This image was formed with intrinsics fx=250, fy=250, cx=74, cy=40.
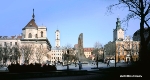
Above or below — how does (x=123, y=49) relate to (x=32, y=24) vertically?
below

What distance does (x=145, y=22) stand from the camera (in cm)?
2441

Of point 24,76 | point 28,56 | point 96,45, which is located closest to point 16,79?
point 24,76

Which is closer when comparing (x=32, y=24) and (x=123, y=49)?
(x=32, y=24)

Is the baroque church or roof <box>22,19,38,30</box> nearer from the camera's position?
the baroque church

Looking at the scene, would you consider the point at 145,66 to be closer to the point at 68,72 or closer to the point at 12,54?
the point at 68,72

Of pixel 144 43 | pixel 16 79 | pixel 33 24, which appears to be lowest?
pixel 16 79

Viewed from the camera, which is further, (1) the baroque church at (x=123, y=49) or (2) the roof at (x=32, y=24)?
(2) the roof at (x=32, y=24)

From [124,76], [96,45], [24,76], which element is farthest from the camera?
[96,45]

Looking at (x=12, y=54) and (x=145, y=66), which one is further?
(x=12, y=54)

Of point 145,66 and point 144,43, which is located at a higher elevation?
point 144,43

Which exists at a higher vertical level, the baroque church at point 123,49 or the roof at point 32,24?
the roof at point 32,24

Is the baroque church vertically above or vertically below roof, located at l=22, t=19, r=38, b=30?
below

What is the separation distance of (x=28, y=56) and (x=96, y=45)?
43607 mm

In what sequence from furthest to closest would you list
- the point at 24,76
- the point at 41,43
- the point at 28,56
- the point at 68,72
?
1. the point at 41,43
2. the point at 28,56
3. the point at 68,72
4. the point at 24,76
